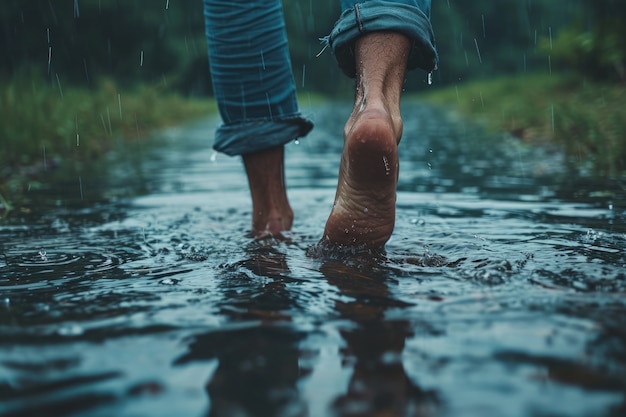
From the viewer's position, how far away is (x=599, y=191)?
3240 millimetres

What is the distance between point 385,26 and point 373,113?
32cm

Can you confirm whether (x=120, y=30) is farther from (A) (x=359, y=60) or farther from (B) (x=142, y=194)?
(A) (x=359, y=60)

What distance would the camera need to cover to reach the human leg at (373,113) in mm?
1946

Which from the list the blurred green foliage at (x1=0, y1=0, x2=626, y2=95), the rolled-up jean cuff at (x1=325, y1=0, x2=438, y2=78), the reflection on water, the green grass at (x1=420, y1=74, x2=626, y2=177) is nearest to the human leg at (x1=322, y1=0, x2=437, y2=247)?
the rolled-up jean cuff at (x1=325, y1=0, x2=438, y2=78)

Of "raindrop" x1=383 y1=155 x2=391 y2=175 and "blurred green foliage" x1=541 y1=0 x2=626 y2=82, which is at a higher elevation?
"blurred green foliage" x1=541 y1=0 x2=626 y2=82

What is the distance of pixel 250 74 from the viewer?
2.58 meters

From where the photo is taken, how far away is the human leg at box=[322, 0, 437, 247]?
195 cm

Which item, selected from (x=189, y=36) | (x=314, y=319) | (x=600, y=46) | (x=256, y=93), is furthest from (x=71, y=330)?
(x=189, y=36)

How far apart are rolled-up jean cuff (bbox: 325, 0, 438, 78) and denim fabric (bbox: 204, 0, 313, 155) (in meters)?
0.35

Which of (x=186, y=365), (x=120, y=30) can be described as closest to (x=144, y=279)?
(x=186, y=365)

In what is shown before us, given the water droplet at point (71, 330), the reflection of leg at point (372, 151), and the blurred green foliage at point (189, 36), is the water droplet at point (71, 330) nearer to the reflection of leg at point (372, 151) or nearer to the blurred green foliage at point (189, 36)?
the reflection of leg at point (372, 151)

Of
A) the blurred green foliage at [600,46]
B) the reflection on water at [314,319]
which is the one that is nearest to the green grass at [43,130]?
the reflection on water at [314,319]

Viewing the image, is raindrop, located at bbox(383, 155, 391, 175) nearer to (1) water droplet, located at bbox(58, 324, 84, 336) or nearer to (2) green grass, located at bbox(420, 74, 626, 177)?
(1) water droplet, located at bbox(58, 324, 84, 336)

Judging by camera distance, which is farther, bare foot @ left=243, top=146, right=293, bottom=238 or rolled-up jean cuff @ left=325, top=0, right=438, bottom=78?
bare foot @ left=243, top=146, right=293, bottom=238
